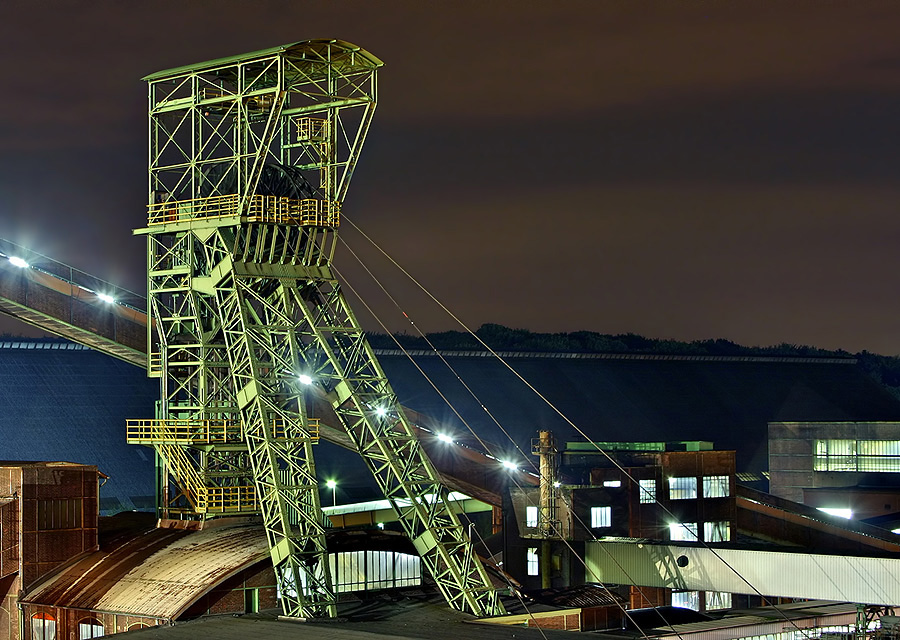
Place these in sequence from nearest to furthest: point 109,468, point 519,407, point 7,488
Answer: point 7,488 < point 109,468 < point 519,407

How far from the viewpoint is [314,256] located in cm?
4966

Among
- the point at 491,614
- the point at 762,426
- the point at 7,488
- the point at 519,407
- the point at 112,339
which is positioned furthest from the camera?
the point at 762,426

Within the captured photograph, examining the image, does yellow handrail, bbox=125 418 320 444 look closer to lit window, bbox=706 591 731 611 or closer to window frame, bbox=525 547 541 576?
window frame, bbox=525 547 541 576

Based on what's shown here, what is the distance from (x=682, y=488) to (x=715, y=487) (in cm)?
273

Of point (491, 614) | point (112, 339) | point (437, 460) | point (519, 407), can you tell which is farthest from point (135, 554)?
point (519, 407)

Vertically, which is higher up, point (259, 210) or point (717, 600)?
point (259, 210)

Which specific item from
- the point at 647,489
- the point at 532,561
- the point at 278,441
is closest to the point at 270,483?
the point at 278,441

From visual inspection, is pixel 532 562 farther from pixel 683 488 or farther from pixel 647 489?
pixel 683 488

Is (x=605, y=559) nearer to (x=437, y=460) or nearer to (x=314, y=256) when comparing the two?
(x=437, y=460)

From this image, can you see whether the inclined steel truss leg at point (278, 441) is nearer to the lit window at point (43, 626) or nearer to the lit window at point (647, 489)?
the lit window at point (43, 626)

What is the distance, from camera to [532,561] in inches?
2598

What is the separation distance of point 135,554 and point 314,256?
11880 millimetres

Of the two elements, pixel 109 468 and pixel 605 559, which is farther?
pixel 109 468

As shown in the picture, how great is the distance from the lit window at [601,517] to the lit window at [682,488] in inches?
190
